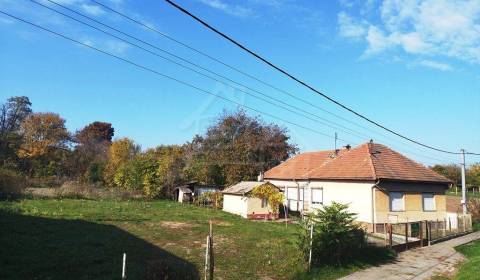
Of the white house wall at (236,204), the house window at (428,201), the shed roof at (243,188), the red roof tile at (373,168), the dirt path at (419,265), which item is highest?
the red roof tile at (373,168)

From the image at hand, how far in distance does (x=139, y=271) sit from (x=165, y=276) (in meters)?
3.57

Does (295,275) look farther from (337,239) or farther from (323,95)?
(323,95)

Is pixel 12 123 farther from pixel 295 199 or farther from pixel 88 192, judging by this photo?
pixel 295 199

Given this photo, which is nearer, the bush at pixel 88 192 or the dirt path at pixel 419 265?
the dirt path at pixel 419 265

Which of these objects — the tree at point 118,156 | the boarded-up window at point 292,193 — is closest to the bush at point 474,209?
the boarded-up window at point 292,193

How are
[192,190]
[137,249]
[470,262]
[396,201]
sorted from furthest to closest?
[192,190] → [396,201] → [470,262] → [137,249]

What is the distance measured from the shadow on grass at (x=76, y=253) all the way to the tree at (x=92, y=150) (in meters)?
37.5

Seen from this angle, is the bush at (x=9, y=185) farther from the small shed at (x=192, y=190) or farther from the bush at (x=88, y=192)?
the small shed at (x=192, y=190)

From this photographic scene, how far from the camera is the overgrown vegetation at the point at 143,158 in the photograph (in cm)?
4672

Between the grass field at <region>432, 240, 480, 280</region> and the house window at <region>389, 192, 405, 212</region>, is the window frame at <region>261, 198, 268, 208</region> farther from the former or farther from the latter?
the grass field at <region>432, 240, 480, 280</region>

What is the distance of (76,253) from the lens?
14.7 metres

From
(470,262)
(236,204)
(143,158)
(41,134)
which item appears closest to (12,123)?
(41,134)

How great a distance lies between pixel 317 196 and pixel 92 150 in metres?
59.1

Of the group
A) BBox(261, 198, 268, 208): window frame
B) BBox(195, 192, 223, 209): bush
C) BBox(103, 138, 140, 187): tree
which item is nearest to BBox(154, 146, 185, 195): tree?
BBox(195, 192, 223, 209): bush
